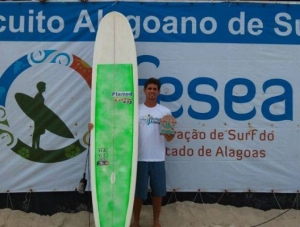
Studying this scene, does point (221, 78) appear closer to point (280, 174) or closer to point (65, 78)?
point (280, 174)

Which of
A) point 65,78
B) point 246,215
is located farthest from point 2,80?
point 246,215

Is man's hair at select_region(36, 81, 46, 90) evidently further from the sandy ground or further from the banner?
the sandy ground

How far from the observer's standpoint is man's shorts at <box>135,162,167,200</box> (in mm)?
3264

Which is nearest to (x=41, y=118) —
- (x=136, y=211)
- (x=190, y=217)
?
(x=136, y=211)

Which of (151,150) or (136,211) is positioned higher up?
(151,150)

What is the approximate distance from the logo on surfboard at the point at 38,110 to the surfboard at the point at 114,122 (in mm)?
300

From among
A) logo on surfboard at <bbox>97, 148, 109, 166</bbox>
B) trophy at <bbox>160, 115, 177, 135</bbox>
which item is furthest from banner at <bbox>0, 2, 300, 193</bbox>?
trophy at <bbox>160, 115, 177, 135</bbox>

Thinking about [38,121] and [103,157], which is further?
[38,121]

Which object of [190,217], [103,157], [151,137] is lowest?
[190,217]

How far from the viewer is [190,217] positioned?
3645mm

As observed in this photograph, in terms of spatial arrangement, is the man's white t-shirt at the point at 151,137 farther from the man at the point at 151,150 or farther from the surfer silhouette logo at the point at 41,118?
the surfer silhouette logo at the point at 41,118

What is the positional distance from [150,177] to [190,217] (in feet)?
2.21

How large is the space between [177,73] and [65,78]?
42.5 inches

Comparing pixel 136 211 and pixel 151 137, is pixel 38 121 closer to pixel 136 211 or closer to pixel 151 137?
pixel 151 137
